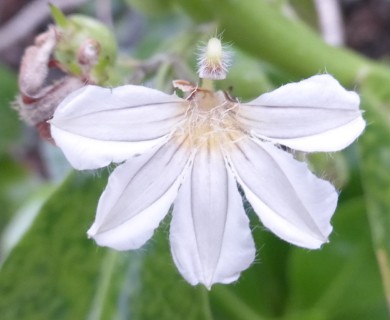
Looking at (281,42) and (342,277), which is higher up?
(281,42)

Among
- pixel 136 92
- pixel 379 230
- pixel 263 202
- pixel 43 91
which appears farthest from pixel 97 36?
pixel 379 230

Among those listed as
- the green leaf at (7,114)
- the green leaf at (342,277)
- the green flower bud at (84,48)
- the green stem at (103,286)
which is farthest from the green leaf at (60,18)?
the green leaf at (7,114)

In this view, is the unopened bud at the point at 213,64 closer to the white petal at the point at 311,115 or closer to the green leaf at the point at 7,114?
the white petal at the point at 311,115

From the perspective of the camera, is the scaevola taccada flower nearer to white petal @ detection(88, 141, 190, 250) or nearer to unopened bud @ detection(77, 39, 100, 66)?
white petal @ detection(88, 141, 190, 250)

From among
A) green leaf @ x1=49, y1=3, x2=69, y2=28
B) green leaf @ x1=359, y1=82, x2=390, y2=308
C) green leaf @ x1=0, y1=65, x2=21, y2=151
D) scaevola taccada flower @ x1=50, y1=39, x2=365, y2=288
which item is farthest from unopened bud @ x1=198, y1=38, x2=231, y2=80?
green leaf @ x1=0, y1=65, x2=21, y2=151

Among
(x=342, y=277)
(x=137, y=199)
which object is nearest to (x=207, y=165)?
(x=137, y=199)

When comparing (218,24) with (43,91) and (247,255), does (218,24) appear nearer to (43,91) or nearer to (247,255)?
(43,91)

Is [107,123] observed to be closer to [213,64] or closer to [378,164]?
[213,64]
